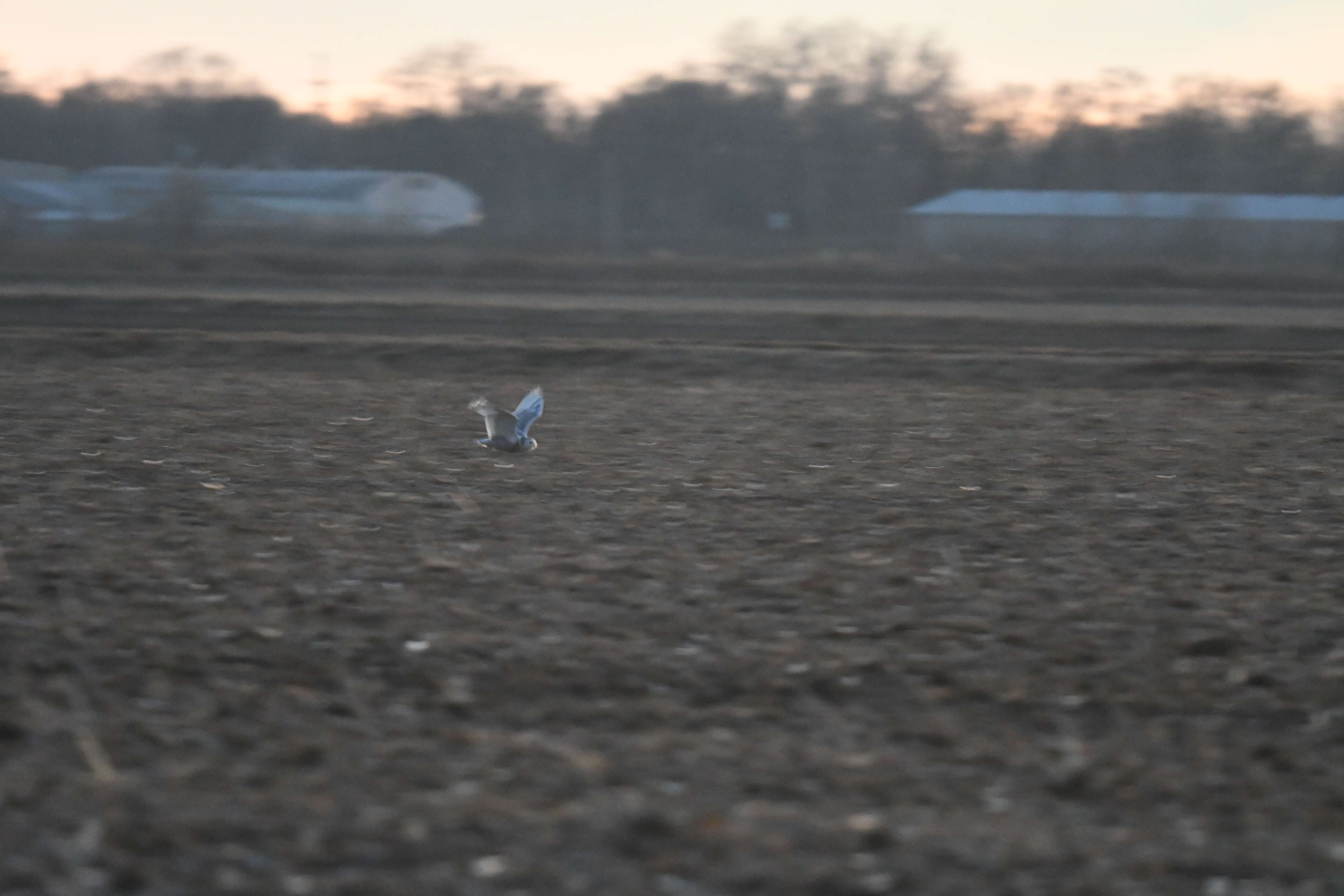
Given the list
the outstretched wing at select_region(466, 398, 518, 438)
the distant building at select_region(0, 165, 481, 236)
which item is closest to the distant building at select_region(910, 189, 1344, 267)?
the distant building at select_region(0, 165, 481, 236)

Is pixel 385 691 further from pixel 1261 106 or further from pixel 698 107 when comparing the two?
pixel 1261 106

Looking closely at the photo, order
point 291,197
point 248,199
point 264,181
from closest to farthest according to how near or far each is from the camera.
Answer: point 248,199 → point 291,197 → point 264,181

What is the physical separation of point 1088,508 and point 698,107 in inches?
3116

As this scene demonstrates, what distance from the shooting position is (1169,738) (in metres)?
5.36

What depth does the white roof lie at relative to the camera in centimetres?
6269

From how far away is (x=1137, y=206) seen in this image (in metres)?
64.7

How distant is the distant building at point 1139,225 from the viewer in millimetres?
58062

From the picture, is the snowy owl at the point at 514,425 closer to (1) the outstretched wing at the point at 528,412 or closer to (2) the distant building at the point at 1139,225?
(1) the outstretched wing at the point at 528,412

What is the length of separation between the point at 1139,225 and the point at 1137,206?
2374 millimetres

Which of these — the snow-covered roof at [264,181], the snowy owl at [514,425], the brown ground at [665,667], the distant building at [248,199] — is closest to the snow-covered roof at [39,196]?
the distant building at [248,199]

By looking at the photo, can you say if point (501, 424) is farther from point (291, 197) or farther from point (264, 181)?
point (264, 181)

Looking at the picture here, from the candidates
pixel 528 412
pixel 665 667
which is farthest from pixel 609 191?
pixel 665 667

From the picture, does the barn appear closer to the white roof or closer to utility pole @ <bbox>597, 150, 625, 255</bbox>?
utility pole @ <bbox>597, 150, 625, 255</bbox>

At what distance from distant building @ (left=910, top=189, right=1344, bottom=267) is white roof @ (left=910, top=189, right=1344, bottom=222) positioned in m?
0.07
